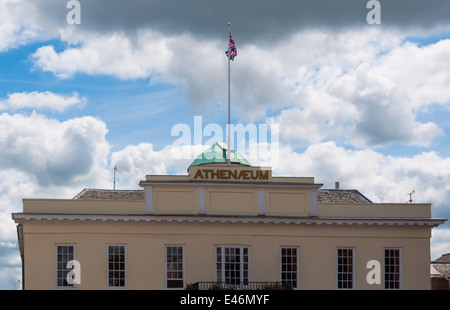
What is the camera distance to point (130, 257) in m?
37.7

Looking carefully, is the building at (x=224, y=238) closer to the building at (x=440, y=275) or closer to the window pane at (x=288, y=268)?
the window pane at (x=288, y=268)

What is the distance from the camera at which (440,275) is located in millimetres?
57875

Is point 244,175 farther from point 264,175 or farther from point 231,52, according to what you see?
point 231,52

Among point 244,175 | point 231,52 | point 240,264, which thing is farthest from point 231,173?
point 231,52

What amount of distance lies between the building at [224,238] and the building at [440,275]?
17005 millimetres

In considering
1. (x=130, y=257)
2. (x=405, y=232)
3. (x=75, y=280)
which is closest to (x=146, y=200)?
(x=130, y=257)

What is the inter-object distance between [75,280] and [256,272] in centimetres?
993

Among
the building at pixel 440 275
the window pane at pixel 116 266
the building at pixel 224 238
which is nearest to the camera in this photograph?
the building at pixel 224 238

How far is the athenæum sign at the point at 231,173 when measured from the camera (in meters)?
39.0

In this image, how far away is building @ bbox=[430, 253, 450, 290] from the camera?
182 feet

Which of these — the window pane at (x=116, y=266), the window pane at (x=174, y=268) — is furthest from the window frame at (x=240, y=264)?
the window pane at (x=116, y=266)

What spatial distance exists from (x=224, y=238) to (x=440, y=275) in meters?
27.2

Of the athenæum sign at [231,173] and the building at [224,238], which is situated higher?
the athenæum sign at [231,173]

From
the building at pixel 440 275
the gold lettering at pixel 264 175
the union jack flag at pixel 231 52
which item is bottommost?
the building at pixel 440 275
